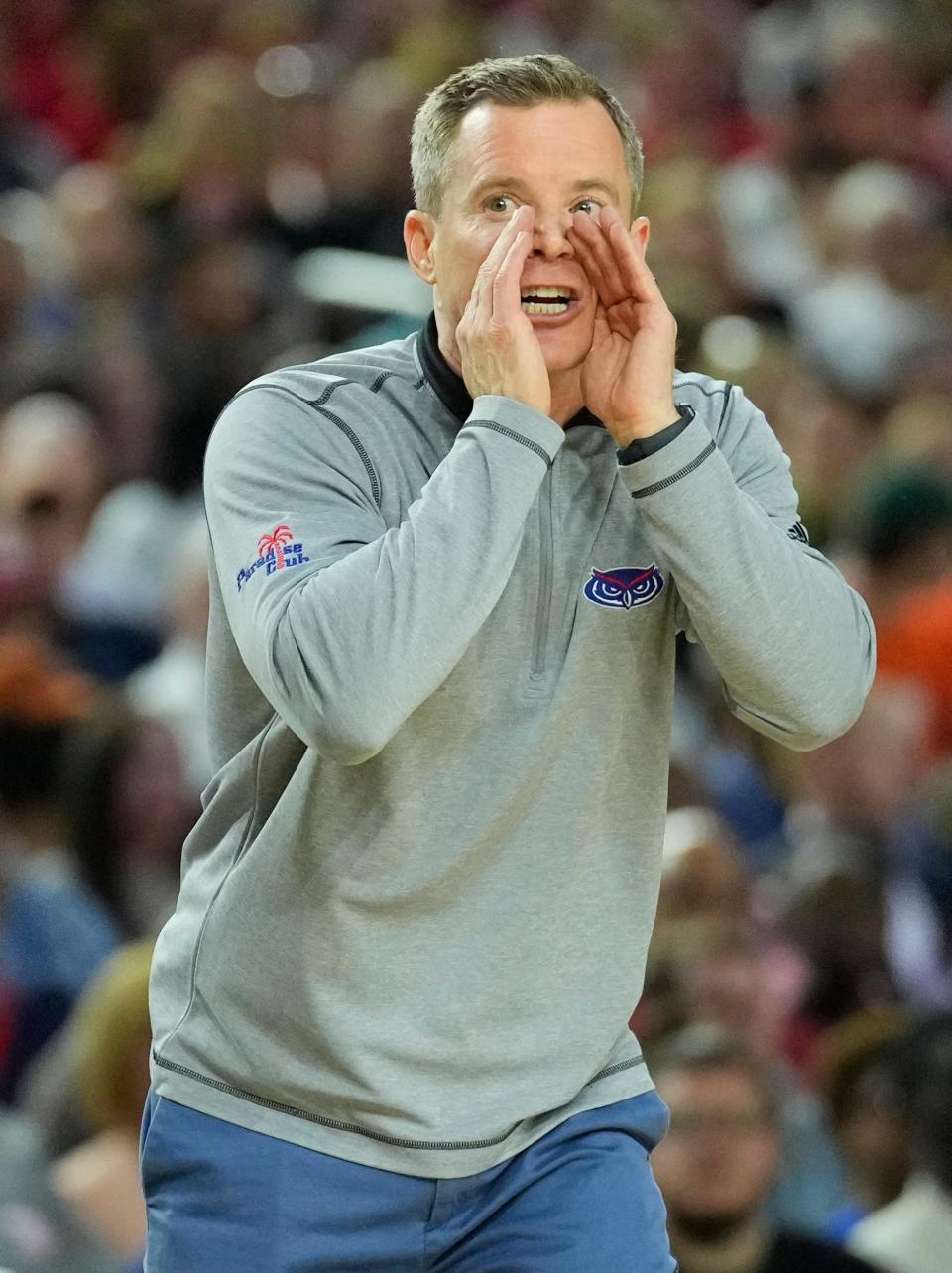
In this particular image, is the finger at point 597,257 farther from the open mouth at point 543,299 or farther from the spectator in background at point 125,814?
the spectator in background at point 125,814

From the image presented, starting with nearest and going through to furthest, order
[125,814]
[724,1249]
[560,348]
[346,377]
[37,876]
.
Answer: [560,348], [346,377], [724,1249], [37,876], [125,814]

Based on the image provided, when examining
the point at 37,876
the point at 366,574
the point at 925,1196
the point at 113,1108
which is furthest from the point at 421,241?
the point at 37,876

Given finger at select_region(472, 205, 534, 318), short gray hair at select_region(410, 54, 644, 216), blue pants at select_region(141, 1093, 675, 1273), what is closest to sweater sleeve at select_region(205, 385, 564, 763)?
finger at select_region(472, 205, 534, 318)

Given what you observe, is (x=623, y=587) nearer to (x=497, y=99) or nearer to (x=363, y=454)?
(x=363, y=454)

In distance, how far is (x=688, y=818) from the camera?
496 cm

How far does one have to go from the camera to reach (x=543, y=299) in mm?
2369

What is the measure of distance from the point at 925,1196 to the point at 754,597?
2.07 meters

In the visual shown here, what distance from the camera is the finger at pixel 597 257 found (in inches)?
91.7

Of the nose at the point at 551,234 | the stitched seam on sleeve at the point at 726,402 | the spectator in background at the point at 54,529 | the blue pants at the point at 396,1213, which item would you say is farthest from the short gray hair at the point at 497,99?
the spectator in background at the point at 54,529

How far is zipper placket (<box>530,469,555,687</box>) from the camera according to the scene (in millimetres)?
2326

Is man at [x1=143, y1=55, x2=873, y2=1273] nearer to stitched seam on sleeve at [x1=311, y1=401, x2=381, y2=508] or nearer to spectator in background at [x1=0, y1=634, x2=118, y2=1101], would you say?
stitched seam on sleeve at [x1=311, y1=401, x2=381, y2=508]

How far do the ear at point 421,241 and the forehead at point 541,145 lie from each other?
0.11 meters

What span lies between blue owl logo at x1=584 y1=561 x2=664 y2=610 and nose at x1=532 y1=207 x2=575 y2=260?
1.04ft

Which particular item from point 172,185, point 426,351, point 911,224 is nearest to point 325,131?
point 172,185
